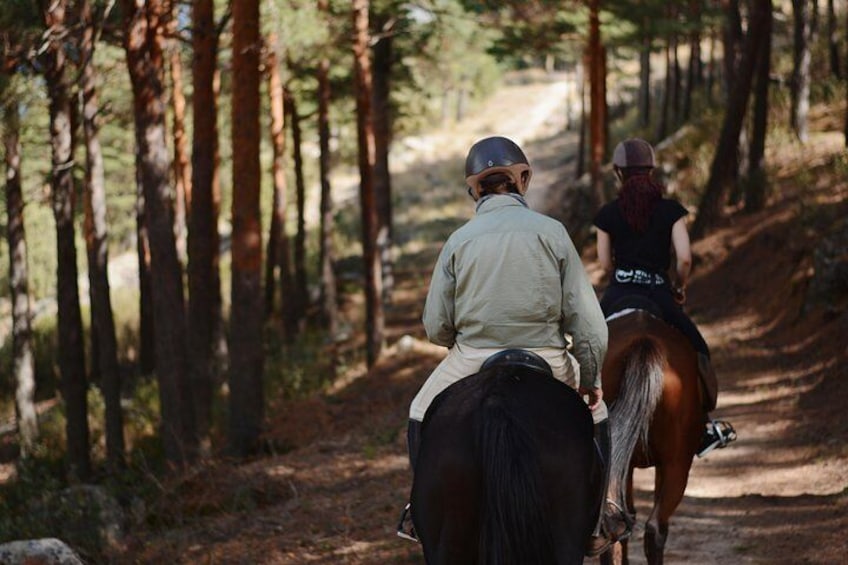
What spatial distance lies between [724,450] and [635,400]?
588 centimetres

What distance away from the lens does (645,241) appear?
7285 millimetres

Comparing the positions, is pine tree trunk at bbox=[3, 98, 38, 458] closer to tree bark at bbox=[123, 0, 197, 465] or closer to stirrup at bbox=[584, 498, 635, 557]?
tree bark at bbox=[123, 0, 197, 465]

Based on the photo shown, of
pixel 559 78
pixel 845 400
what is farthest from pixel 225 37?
pixel 559 78

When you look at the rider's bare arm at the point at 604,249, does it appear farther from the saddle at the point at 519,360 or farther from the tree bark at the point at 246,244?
the tree bark at the point at 246,244

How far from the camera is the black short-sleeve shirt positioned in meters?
Answer: 7.25

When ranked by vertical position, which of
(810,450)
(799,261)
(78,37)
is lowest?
(810,450)

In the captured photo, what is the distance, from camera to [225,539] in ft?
30.9

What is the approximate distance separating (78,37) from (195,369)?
5.48 meters

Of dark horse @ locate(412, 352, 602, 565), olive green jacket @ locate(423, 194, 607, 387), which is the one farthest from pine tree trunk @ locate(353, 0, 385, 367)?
dark horse @ locate(412, 352, 602, 565)

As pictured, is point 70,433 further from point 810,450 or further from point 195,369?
point 810,450

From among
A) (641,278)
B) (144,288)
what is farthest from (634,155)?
(144,288)

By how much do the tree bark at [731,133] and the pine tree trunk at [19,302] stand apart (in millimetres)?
14300

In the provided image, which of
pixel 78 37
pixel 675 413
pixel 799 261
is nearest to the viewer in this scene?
pixel 675 413

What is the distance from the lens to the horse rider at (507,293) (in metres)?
4.57
